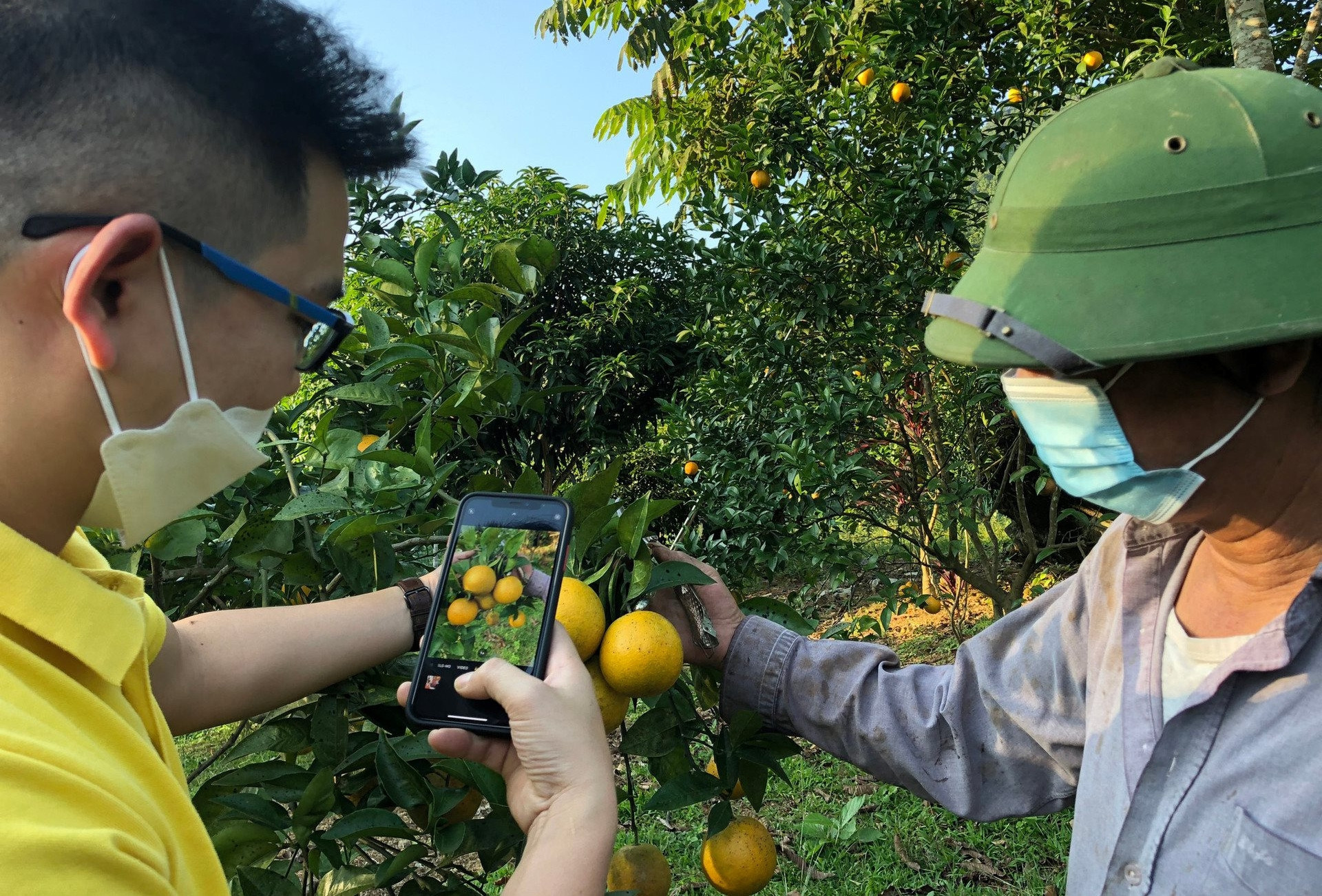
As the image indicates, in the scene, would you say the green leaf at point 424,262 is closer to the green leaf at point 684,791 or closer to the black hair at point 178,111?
the black hair at point 178,111

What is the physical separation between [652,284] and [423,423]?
548 cm

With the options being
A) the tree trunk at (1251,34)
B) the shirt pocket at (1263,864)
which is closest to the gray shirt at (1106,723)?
the shirt pocket at (1263,864)

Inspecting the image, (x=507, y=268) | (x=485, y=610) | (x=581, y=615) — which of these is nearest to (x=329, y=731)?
(x=485, y=610)

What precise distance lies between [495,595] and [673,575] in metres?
0.28

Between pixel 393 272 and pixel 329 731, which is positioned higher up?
pixel 393 272

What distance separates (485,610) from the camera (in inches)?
50.1

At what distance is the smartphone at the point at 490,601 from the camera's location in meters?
1.18

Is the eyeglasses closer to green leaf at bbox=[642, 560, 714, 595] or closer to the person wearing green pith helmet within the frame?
green leaf at bbox=[642, 560, 714, 595]

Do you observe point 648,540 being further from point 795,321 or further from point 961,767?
point 795,321

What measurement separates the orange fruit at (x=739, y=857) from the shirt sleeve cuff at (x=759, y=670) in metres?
0.19

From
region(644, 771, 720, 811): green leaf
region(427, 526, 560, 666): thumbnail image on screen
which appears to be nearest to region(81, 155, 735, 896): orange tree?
region(427, 526, 560, 666): thumbnail image on screen

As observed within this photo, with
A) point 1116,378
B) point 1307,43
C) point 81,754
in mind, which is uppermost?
point 1307,43

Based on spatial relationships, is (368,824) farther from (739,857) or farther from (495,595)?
(739,857)

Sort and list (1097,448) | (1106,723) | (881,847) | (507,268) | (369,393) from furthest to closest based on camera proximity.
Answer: (881,847) → (507,268) → (369,393) → (1106,723) → (1097,448)
